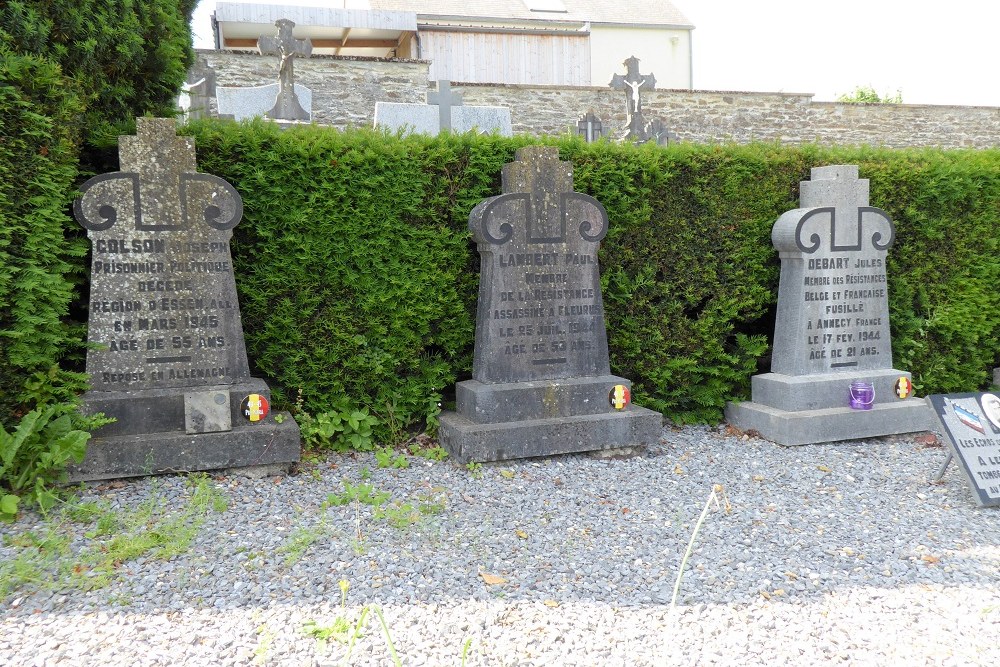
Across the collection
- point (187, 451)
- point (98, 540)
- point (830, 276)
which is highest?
point (830, 276)

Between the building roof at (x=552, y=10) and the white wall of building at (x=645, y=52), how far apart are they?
15.1 inches

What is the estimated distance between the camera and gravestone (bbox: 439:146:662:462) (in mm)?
5234

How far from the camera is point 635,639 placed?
2852 mm

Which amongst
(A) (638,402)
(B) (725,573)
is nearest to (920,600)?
(B) (725,573)

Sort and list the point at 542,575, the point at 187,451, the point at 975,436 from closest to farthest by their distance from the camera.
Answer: the point at 542,575 < the point at 187,451 < the point at 975,436

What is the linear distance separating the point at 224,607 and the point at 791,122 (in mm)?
17308

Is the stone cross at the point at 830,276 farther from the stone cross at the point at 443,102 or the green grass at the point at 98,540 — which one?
the stone cross at the point at 443,102

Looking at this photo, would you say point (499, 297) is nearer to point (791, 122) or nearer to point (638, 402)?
point (638, 402)

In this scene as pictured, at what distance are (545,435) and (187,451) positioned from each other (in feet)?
7.08

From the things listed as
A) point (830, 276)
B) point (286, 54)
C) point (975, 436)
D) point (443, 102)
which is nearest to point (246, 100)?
point (286, 54)

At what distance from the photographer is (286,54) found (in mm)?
10375

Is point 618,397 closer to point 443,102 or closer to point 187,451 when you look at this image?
point 187,451

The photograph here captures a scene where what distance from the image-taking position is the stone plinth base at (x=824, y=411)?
5.74 meters

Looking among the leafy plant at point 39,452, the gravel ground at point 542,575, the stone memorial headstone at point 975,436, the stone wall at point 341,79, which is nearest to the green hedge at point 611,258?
the gravel ground at point 542,575
